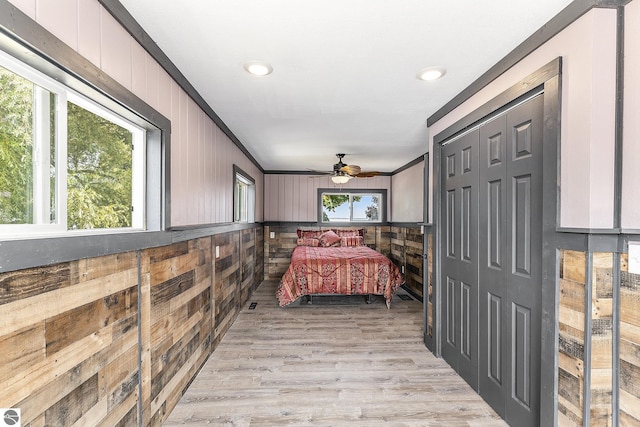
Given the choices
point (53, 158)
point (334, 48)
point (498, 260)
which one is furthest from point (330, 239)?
point (53, 158)

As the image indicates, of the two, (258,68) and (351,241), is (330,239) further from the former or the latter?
(258,68)

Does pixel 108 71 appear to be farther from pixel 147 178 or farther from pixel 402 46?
pixel 402 46

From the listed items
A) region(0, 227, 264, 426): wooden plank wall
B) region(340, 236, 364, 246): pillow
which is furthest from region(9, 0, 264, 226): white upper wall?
region(340, 236, 364, 246): pillow

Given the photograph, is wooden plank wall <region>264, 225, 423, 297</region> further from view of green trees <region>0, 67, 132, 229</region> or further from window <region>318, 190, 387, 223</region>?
view of green trees <region>0, 67, 132, 229</region>

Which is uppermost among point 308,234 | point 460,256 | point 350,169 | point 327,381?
point 350,169

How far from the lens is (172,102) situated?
2035mm

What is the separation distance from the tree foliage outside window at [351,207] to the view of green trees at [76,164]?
4.99 meters

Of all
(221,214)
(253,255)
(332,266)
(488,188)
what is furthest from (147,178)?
(253,255)

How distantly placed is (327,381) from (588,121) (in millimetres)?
2361

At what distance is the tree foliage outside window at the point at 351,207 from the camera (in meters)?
6.59

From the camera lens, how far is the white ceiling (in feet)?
4.69

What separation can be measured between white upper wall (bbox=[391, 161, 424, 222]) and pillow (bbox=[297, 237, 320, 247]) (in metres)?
1.77

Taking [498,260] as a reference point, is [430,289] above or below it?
below

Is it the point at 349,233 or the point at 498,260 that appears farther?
the point at 349,233
